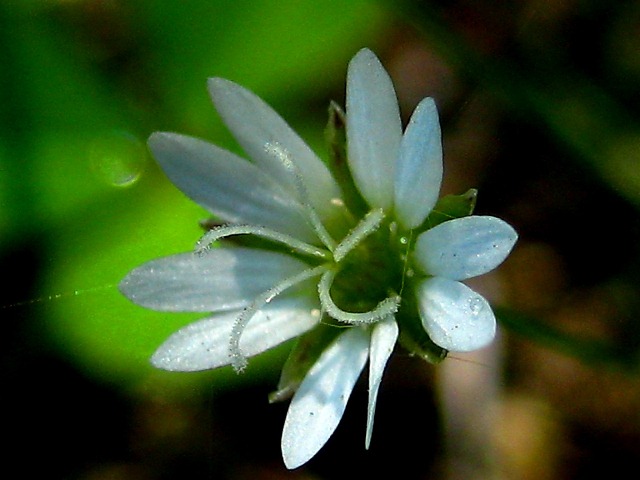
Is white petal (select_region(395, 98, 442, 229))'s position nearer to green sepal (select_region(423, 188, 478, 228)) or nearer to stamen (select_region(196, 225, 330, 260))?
green sepal (select_region(423, 188, 478, 228))

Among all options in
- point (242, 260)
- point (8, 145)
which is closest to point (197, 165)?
point (242, 260)

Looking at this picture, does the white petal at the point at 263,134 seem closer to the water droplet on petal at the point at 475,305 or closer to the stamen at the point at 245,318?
the stamen at the point at 245,318

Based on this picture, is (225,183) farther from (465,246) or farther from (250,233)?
(465,246)

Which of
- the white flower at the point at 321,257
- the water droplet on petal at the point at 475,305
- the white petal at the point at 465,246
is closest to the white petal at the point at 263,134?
the white flower at the point at 321,257

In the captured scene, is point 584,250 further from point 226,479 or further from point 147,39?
point 147,39

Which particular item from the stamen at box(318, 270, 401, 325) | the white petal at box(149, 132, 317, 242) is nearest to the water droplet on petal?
the stamen at box(318, 270, 401, 325)

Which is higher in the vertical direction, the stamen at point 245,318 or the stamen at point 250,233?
the stamen at point 250,233
